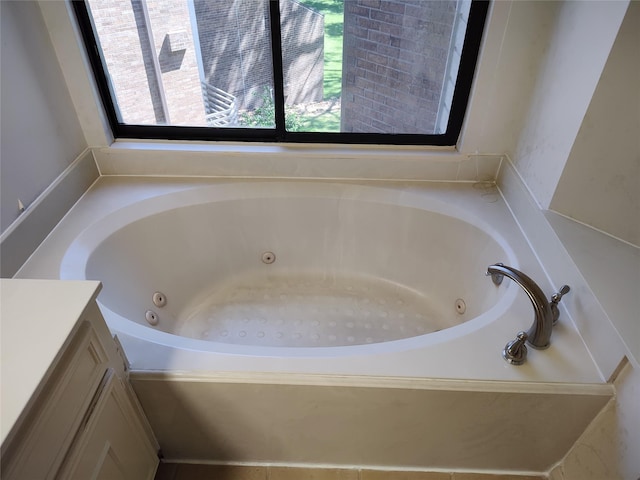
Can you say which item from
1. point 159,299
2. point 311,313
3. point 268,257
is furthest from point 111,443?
point 268,257

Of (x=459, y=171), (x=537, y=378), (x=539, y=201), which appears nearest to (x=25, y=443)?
(x=537, y=378)

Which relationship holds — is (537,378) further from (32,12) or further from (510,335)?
(32,12)

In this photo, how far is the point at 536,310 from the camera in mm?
1052

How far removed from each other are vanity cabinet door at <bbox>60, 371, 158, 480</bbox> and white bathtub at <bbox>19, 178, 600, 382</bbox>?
0.43m

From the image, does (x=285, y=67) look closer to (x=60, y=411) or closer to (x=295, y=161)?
(x=295, y=161)

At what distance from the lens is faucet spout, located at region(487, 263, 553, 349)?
3.42ft

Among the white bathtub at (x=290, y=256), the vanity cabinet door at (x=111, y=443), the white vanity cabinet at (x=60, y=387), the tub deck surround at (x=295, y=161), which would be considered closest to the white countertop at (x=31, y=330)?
the white vanity cabinet at (x=60, y=387)

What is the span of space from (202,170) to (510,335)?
1.31 meters

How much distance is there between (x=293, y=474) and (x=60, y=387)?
802mm

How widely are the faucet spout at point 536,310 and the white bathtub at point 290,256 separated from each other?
0.87 ft

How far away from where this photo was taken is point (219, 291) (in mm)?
1843

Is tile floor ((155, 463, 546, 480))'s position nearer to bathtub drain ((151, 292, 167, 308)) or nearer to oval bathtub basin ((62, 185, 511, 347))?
oval bathtub basin ((62, 185, 511, 347))

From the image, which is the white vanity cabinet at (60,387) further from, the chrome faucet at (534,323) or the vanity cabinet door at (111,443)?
the chrome faucet at (534,323)

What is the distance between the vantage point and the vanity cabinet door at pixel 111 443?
850 mm
